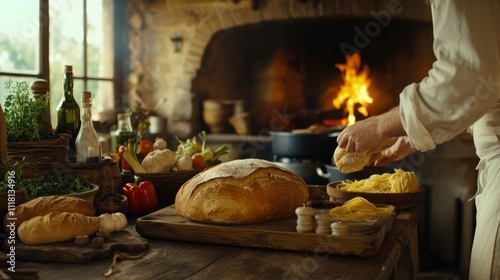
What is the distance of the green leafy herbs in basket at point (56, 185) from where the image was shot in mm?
1400

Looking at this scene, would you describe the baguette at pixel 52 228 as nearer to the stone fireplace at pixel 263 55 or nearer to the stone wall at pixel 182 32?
the stone fireplace at pixel 263 55

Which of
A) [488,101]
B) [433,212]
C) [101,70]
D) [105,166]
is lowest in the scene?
[433,212]

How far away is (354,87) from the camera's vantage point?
16.2 feet

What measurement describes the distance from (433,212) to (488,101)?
2274 mm

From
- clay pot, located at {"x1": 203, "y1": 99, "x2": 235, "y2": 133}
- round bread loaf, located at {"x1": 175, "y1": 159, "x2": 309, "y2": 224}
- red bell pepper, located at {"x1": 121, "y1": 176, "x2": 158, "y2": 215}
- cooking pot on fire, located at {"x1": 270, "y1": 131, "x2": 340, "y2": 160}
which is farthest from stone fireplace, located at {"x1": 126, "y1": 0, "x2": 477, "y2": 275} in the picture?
round bread loaf, located at {"x1": 175, "y1": 159, "x2": 309, "y2": 224}

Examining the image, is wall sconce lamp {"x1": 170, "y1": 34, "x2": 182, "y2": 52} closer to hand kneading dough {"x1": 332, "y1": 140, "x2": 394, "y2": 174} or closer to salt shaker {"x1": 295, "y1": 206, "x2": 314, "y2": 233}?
hand kneading dough {"x1": 332, "y1": 140, "x2": 394, "y2": 174}

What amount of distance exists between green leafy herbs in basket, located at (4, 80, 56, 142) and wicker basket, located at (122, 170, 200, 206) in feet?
1.08

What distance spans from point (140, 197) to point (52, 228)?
1.64ft

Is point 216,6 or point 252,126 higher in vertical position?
point 216,6

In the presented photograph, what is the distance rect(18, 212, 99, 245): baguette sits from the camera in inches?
46.4

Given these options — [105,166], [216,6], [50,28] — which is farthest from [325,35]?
[105,166]

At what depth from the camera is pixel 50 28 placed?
432 centimetres

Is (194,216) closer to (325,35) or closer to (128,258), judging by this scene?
(128,258)

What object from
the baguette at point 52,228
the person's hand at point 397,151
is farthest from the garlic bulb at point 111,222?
the person's hand at point 397,151
